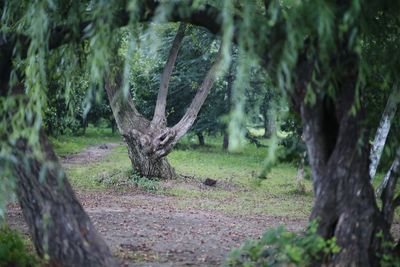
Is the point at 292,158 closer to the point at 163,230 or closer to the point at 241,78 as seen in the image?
the point at 241,78

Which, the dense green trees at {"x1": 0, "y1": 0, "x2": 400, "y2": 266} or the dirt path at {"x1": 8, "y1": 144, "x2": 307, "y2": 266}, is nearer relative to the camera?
the dense green trees at {"x1": 0, "y1": 0, "x2": 400, "y2": 266}

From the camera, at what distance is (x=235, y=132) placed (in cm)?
448

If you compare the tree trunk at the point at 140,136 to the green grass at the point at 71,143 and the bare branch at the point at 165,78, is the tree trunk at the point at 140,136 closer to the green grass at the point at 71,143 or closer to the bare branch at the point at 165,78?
the bare branch at the point at 165,78

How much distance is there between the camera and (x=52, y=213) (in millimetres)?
5848

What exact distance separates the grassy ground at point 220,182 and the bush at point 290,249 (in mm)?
7042

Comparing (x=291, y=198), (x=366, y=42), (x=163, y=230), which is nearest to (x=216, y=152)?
(x=291, y=198)

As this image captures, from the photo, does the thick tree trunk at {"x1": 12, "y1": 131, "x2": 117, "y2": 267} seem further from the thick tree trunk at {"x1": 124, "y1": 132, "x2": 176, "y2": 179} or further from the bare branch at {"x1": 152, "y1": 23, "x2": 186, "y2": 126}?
the bare branch at {"x1": 152, "y1": 23, "x2": 186, "y2": 126}

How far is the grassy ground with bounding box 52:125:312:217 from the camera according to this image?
619 inches

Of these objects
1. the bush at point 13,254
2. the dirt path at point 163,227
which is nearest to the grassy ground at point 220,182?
the dirt path at point 163,227

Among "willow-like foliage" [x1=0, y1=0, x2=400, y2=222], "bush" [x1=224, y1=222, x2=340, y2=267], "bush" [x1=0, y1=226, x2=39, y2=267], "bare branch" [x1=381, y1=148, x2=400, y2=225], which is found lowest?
"bush" [x1=0, y1=226, x2=39, y2=267]

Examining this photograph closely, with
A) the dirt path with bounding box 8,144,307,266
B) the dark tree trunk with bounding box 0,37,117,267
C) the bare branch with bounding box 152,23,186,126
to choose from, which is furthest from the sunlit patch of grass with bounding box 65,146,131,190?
the dark tree trunk with bounding box 0,37,117,267

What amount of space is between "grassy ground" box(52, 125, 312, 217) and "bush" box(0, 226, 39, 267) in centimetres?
723

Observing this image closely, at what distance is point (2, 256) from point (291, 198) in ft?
40.5

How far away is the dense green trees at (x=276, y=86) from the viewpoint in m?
5.16
